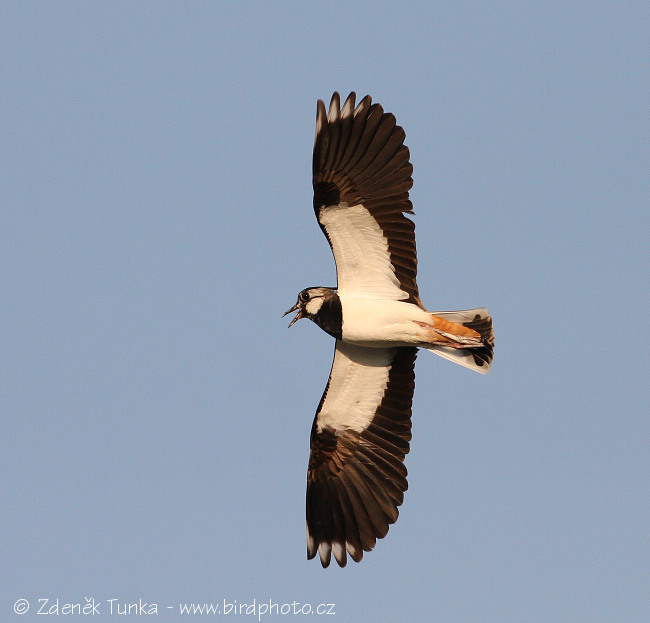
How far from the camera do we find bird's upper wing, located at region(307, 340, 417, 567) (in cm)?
1270

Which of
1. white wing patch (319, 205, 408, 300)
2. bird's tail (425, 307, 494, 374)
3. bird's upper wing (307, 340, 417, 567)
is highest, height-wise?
white wing patch (319, 205, 408, 300)

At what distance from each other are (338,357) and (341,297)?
924mm

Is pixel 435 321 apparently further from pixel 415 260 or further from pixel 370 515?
pixel 370 515

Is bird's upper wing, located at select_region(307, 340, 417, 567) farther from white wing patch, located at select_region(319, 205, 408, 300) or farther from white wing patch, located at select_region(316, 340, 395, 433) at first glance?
white wing patch, located at select_region(319, 205, 408, 300)

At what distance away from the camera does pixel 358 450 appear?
13.0 metres

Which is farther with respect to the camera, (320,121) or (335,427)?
(335,427)

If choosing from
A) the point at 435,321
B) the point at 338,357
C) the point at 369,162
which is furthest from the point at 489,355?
the point at 369,162

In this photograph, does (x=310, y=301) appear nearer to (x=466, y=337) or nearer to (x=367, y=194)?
(x=367, y=194)

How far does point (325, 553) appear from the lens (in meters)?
12.7

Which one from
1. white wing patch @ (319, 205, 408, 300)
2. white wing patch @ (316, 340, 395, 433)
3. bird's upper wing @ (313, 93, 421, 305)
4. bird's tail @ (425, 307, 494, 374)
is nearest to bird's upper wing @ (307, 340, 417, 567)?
white wing patch @ (316, 340, 395, 433)

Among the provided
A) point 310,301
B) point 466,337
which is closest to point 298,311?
point 310,301

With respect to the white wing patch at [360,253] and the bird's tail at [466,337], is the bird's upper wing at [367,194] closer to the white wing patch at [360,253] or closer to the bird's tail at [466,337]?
the white wing patch at [360,253]

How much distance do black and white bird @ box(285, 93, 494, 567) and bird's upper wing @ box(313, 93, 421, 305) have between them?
11 mm

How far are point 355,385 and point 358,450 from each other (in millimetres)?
769
